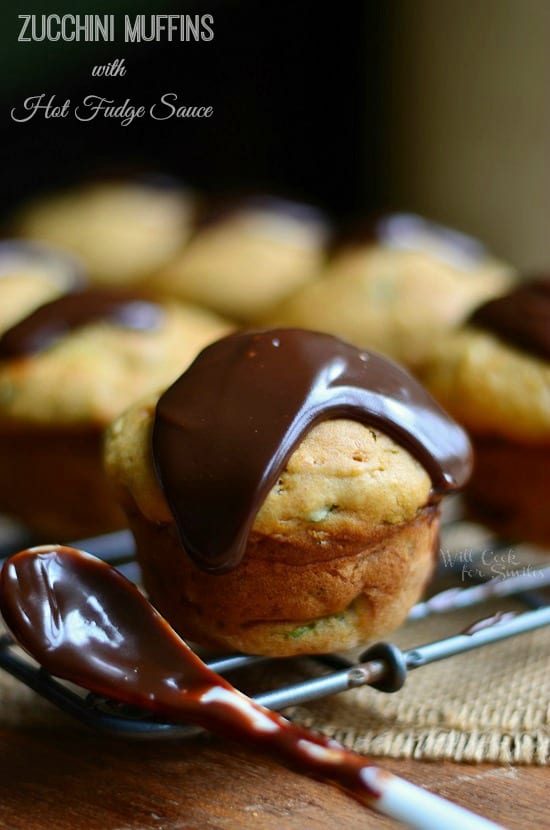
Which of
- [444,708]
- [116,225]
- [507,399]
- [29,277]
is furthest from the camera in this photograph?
[116,225]

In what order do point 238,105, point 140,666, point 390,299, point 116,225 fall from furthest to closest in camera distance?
point 238,105 < point 116,225 < point 390,299 < point 140,666

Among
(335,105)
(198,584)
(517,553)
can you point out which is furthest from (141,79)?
(198,584)

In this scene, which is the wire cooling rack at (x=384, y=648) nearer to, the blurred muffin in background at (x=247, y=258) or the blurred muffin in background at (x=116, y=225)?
the blurred muffin in background at (x=247, y=258)

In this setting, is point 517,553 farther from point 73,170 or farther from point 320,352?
point 73,170

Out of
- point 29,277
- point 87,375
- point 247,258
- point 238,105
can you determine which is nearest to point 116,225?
point 247,258

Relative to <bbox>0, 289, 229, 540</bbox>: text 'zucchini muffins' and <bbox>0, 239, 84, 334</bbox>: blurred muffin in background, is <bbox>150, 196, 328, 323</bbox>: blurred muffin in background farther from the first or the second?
<bbox>0, 289, 229, 540</bbox>: text 'zucchini muffins'

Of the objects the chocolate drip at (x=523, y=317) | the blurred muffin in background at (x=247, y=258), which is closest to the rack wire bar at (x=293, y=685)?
the chocolate drip at (x=523, y=317)

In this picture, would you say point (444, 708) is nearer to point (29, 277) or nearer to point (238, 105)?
point (29, 277)
